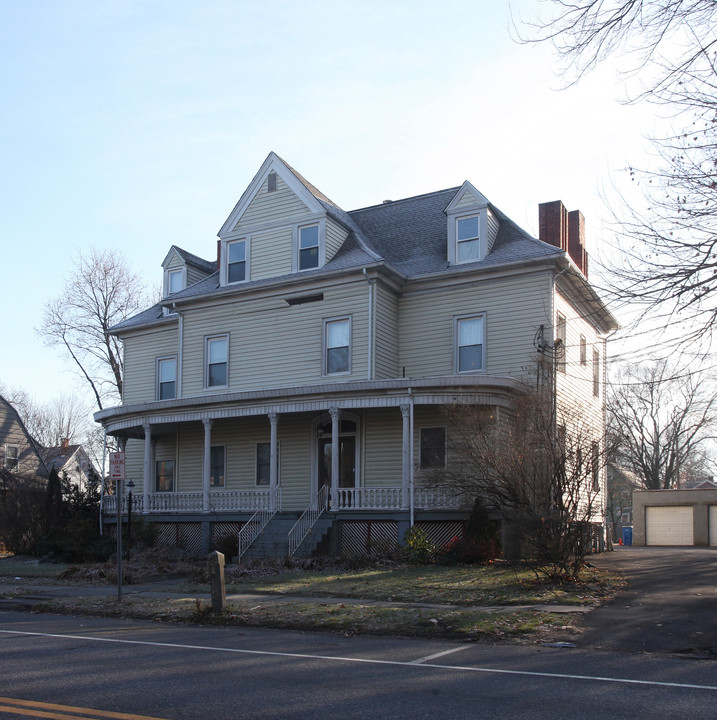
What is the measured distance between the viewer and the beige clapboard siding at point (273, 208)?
1056 inches

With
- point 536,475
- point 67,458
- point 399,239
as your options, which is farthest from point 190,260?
point 67,458

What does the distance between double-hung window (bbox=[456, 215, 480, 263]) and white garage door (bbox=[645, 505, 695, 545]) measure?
18730mm

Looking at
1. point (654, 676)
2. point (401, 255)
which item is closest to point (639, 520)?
point (401, 255)

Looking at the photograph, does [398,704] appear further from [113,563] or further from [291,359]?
[291,359]

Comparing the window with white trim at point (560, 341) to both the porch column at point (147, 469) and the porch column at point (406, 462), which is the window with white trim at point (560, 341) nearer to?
the porch column at point (406, 462)

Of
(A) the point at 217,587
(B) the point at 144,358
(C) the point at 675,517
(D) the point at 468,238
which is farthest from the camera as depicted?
(C) the point at 675,517

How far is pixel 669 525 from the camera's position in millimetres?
36906

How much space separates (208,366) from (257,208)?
18.7 feet

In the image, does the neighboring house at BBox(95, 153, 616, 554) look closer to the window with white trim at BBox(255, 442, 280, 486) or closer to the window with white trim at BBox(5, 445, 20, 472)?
the window with white trim at BBox(255, 442, 280, 486)

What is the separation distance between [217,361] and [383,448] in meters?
7.25

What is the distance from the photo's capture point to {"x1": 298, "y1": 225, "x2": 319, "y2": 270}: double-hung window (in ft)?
86.2

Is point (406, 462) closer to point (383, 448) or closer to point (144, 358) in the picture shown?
point (383, 448)

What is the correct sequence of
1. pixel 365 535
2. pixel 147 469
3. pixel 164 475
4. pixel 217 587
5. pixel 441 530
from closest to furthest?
pixel 217 587, pixel 441 530, pixel 365 535, pixel 147 469, pixel 164 475

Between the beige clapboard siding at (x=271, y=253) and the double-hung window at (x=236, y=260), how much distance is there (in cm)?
53
